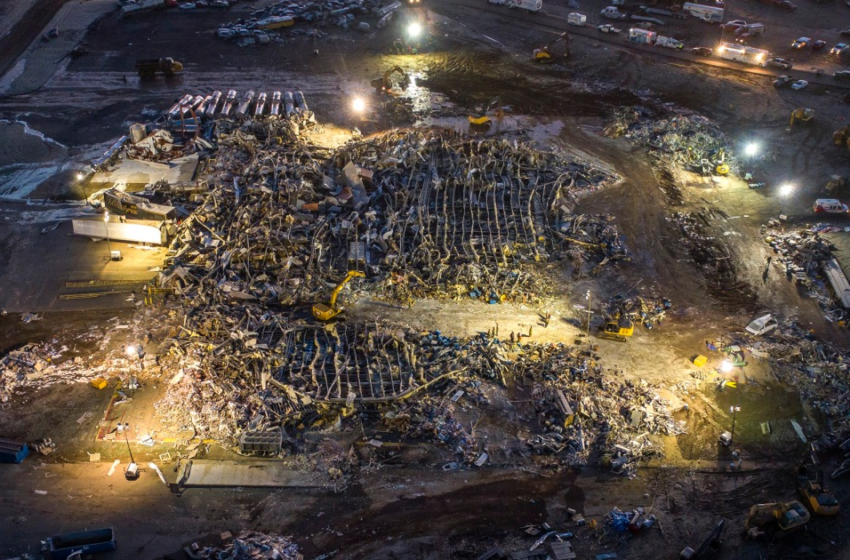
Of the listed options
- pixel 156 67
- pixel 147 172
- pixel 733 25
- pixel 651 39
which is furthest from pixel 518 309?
pixel 733 25

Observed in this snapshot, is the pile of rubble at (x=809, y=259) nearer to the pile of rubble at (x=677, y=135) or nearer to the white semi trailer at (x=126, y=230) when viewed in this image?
the pile of rubble at (x=677, y=135)

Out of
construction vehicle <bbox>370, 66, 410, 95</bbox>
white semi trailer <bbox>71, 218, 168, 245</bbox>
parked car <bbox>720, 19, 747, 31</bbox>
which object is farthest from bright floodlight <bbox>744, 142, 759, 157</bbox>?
white semi trailer <bbox>71, 218, 168, 245</bbox>

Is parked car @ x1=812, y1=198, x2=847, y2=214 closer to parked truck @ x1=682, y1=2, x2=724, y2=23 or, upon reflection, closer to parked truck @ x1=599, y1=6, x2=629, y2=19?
parked truck @ x1=682, y1=2, x2=724, y2=23

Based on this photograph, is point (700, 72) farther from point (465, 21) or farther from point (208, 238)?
point (208, 238)

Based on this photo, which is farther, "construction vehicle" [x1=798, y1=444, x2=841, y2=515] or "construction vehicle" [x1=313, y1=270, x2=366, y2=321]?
"construction vehicle" [x1=313, y1=270, x2=366, y2=321]

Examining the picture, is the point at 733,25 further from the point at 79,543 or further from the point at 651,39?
the point at 79,543

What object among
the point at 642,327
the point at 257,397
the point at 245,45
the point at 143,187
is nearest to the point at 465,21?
the point at 245,45

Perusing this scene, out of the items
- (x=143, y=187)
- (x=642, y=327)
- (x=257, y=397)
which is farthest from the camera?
(x=143, y=187)
